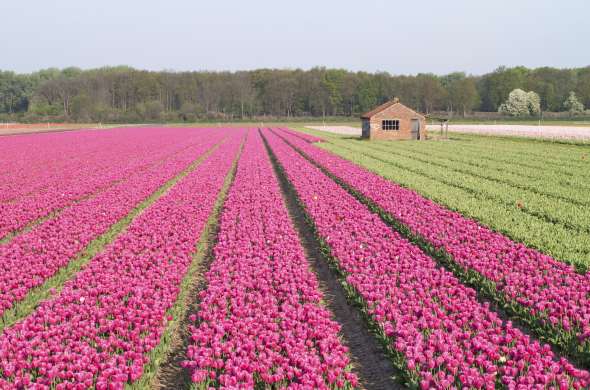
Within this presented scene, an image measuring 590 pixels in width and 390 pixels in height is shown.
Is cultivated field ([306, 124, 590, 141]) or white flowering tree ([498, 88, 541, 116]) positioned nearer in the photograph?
cultivated field ([306, 124, 590, 141])

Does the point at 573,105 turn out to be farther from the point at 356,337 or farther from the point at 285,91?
the point at 356,337

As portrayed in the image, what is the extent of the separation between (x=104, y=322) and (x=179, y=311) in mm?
1442

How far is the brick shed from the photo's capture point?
5559cm

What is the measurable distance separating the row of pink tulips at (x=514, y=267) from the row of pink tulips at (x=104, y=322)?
5.82m

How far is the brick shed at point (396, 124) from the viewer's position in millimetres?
55594

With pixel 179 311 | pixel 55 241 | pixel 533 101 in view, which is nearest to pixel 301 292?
pixel 179 311

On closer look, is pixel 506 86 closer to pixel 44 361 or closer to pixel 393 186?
pixel 393 186

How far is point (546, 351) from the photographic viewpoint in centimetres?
600

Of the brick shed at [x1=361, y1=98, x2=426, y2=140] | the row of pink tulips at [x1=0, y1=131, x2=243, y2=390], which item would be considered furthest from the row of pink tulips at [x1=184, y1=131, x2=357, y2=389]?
the brick shed at [x1=361, y1=98, x2=426, y2=140]

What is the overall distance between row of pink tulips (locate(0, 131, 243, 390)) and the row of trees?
160 metres

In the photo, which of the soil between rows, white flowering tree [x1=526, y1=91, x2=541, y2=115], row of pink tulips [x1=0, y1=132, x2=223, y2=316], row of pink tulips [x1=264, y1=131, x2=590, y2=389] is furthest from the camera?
white flowering tree [x1=526, y1=91, x2=541, y2=115]

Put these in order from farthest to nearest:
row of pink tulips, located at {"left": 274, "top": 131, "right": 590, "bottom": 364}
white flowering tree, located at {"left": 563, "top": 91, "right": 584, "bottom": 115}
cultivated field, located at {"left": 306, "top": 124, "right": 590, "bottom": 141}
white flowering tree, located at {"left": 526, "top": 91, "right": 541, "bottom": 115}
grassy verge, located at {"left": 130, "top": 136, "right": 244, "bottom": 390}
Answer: white flowering tree, located at {"left": 526, "top": 91, "right": 541, "bottom": 115}, white flowering tree, located at {"left": 563, "top": 91, "right": 584, "bottom": 115}, cultivated field, located at {"left": 306, "top": 124, "right": 590, "bottom": 141}, row of pink tulips, located at {"left": 274, "top": 131, "right": 590, "bottom": 364}, grassy verge, located at {"left": 130, "top": 136, "right": 244, "bottom": 390}

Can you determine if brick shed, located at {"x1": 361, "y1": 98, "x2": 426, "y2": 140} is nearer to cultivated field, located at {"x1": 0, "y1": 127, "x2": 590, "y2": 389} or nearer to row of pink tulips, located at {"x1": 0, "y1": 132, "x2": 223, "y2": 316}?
cultivated field, located at {"x1": 0, "y1": 127, "x2": 590, "y2": 389}

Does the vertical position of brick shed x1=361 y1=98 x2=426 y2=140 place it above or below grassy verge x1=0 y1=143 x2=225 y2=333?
above
